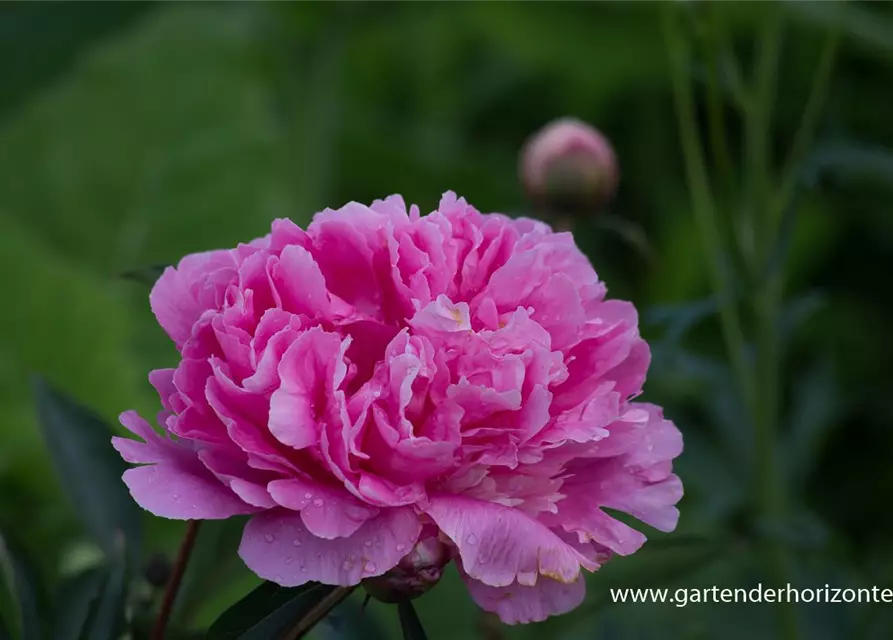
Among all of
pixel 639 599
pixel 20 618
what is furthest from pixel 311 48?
pixel 20 618

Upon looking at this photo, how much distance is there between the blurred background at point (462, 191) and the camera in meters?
1.12

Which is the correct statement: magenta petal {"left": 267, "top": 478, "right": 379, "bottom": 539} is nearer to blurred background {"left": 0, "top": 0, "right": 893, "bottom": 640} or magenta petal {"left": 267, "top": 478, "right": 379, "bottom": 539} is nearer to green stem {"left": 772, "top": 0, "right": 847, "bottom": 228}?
blurred background {"left": 0, "top": 0, "right": 893, "bottom": 640}

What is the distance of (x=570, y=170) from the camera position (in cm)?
95

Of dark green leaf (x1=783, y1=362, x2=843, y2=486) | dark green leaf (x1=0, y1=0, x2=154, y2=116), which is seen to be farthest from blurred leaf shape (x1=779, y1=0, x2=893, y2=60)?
dark green leaf (x1=0, y1=0, x2=154, y2=116)

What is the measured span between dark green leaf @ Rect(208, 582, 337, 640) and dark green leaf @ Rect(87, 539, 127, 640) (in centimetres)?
7

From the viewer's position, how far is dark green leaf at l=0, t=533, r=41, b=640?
554 millimetres

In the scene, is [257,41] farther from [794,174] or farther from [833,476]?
[794,174]

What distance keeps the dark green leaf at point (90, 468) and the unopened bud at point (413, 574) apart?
23 centimetres

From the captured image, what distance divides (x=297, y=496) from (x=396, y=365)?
2.6 inches

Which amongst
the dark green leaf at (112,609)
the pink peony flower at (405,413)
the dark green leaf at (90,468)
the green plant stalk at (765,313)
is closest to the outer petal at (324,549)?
the pink peony flower at (405,413)

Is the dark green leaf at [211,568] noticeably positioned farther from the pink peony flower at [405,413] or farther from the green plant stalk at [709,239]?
the green plant stalk at [709,239]

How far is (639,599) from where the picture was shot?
0.76 metres

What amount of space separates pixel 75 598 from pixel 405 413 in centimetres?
25

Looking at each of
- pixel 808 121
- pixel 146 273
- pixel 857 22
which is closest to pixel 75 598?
pixel 146 273
